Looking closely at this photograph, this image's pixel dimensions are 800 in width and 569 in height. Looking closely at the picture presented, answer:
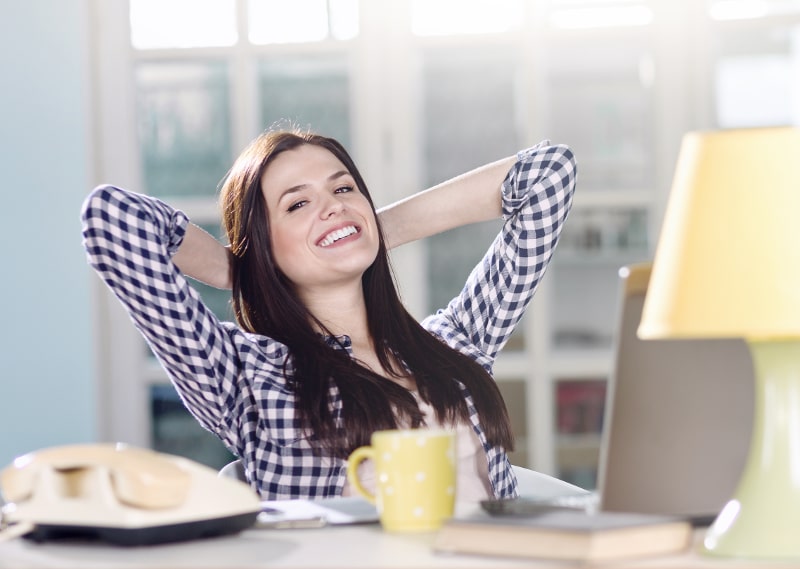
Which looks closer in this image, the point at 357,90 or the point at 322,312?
the point at 322,312

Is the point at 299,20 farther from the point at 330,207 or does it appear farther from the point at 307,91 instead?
the point at 330,207

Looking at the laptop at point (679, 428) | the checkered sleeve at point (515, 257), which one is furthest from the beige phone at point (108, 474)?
the checkered sleeve at point (515, 257)

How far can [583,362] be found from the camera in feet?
11.6

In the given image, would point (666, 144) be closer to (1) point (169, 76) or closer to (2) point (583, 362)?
(2) point (583, 362)

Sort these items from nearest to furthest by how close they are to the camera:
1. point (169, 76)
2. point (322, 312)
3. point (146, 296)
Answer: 1. point (146, 296)
2. point (322, 312)
3. point (169, 76)

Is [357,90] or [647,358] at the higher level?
[357,90]

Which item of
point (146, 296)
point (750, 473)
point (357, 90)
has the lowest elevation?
point (750, 473)

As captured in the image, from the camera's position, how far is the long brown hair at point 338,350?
1.66 metres

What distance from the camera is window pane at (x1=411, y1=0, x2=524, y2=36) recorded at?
356cm

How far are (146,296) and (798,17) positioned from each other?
249 cm

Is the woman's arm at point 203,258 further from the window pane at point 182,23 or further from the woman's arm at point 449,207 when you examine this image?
the window pane at point 182,23

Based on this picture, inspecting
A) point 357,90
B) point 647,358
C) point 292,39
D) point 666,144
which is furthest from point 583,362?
point 647,358

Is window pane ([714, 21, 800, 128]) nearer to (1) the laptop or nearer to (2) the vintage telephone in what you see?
(1) the laptop

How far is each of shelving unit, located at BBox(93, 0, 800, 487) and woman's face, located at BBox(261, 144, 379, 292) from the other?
1.54 meters
